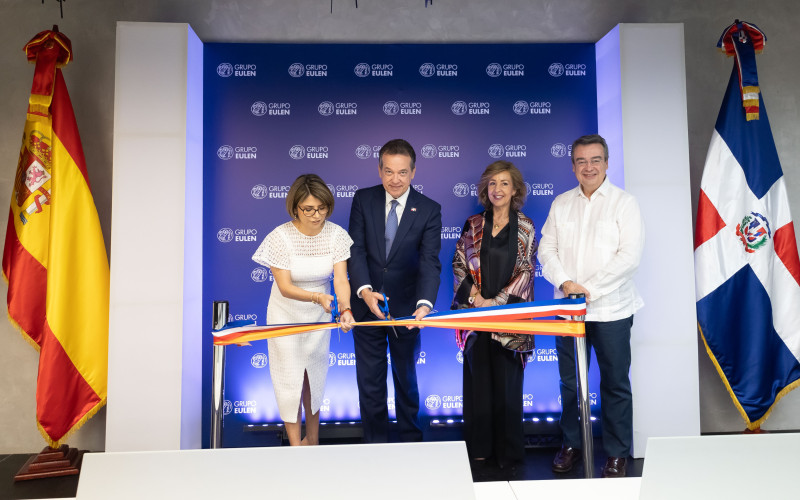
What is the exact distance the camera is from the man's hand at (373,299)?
328 cm

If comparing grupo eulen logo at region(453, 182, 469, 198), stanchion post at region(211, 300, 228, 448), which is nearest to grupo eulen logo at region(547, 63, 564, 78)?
grupo eulen logo at region(453, 182, 469, 198)

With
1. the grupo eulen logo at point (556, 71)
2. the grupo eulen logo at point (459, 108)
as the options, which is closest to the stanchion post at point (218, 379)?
the grupo eulen logo at point (459, 108)

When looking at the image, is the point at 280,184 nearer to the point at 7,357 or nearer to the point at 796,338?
the point at 7,357

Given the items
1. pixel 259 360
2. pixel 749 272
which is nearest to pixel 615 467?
pixel 749 272

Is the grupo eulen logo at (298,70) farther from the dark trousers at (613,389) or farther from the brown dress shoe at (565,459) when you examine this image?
the brown dress shoe at (565,459)

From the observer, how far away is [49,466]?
12.3 feet

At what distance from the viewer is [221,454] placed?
101 centimetres

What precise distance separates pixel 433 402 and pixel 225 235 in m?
1.95

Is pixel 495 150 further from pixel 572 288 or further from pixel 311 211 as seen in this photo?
pixel 311 211

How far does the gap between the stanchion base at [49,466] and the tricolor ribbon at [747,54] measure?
197 inches

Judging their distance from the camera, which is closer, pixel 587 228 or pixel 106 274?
pixel 587 228

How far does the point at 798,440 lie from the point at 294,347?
2.48 m

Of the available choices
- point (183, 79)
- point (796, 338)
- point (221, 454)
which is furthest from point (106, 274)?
point (796, 338)

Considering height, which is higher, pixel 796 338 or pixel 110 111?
pixel 110 111
